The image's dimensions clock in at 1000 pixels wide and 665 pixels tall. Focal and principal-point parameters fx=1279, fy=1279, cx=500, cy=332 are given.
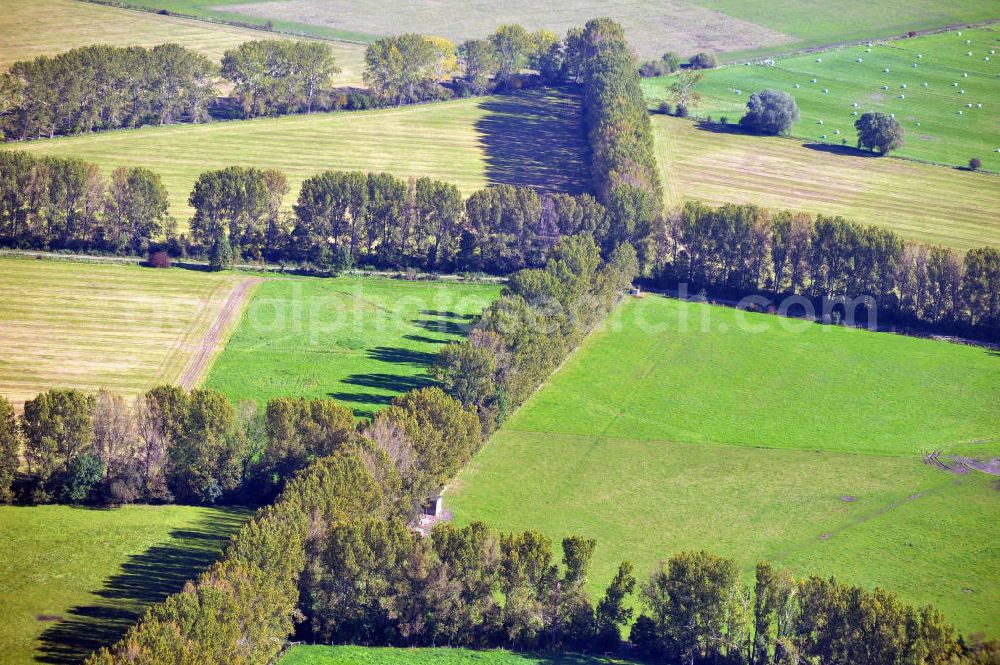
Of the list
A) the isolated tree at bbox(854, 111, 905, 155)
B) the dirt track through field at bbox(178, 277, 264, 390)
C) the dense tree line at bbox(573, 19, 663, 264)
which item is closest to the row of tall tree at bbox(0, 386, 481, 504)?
the dirt track through field at bbox(178, 277, 264, 390)

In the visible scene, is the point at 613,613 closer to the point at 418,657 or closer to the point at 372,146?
the point at 418,657

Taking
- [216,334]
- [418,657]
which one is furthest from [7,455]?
[216,334]

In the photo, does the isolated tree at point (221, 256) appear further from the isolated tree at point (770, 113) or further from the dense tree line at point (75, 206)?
the isolated tree at point (770, 113)

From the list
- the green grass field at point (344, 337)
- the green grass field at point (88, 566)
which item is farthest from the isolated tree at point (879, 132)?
the green grass field at point (88, 566)

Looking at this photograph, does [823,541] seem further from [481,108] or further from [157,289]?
[481,108]

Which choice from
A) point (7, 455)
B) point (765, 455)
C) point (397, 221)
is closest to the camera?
point (7, 455)
